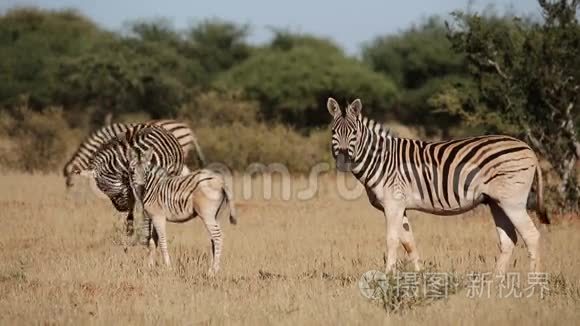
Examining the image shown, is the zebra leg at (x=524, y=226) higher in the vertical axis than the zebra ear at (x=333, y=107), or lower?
lower

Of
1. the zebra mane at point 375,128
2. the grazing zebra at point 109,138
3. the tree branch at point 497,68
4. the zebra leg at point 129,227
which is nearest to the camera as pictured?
the zebra mane at point 375,128

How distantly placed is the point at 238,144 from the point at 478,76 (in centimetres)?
800

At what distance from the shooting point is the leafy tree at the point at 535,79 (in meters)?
13.9

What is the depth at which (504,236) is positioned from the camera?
29.1ft

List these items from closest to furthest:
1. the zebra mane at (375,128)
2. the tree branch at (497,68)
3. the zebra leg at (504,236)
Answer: the zebra leg at (504,236), the zebra mane at (375,128), the tree branch at (497,68)

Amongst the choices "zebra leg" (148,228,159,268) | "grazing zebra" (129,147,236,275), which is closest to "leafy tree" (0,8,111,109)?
"grazing zebra" (129,147,236,275)

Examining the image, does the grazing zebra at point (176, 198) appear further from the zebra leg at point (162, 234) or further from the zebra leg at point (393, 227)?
the zebra leg at point (393, 227)

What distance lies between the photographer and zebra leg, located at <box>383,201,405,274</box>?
853cm

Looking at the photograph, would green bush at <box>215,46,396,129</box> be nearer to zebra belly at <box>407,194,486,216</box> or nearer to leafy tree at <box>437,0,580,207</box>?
leafy tree at <box>437,0,580,207</box>

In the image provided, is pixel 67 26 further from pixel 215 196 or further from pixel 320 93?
pixel 215 196

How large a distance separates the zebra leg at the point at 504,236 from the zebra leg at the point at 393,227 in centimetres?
95

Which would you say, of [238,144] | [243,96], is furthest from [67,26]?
[238,144]

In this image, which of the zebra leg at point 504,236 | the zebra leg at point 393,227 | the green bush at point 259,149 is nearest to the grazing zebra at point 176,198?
the zebra leg at point 393,227

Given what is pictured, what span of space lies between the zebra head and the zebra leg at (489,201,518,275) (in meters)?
1.47
